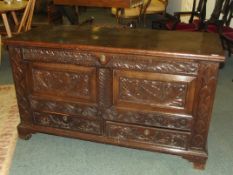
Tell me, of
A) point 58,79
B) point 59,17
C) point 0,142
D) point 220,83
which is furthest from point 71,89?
point 59,17


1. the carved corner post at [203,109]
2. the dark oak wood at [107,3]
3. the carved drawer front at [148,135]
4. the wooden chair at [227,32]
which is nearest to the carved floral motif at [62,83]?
the carved drawer front at [148,135]

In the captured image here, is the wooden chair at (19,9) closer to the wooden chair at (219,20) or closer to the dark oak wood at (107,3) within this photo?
the dark oak wood at (107,3)

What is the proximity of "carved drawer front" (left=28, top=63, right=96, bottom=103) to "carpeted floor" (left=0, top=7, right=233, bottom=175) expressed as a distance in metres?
0.37

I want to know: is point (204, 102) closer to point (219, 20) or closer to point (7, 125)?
point (7, 125)

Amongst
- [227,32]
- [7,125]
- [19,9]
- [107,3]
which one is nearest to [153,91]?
[7,125]

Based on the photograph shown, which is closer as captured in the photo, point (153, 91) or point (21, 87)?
point (153, 91)

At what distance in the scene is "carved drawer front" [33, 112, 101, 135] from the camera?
169cm

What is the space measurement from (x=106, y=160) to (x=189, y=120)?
0.59 metres

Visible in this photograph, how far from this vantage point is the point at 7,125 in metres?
2.03

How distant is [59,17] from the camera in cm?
423

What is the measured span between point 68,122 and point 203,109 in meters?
0.85

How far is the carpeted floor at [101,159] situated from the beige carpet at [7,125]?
1.7 inches

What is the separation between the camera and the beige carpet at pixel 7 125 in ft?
5.50

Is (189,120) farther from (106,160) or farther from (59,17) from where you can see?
(59,17)
